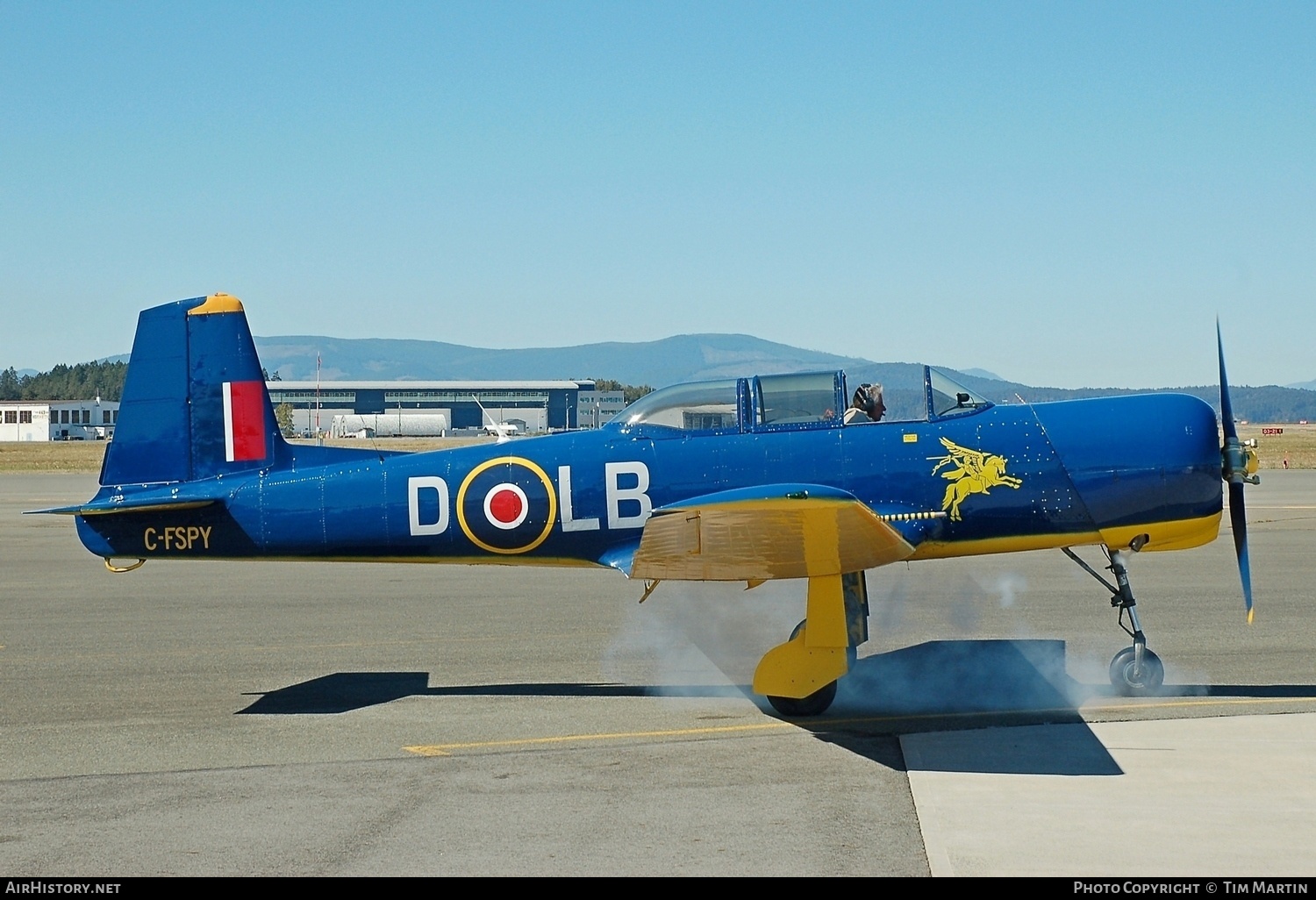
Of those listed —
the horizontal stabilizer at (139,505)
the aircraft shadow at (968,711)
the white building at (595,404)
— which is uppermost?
the white building at (595,404)

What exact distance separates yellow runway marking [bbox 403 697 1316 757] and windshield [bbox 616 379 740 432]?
2.26 meters

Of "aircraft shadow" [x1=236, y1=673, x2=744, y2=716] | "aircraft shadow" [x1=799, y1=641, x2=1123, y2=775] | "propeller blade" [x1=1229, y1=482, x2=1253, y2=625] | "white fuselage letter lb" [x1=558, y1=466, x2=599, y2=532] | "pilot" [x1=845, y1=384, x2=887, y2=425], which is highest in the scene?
"pilot" [x1=845, y1=384, x2=887, y2=425]

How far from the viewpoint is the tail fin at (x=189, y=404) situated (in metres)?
9.91

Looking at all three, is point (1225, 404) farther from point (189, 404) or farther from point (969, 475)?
point (189, 404)

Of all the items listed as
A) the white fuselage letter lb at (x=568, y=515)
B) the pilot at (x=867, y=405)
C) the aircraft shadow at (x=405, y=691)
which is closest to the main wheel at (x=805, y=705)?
the aircraft shadow at (x=405, y=691)

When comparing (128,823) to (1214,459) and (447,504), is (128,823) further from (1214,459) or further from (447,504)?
(1214,459)

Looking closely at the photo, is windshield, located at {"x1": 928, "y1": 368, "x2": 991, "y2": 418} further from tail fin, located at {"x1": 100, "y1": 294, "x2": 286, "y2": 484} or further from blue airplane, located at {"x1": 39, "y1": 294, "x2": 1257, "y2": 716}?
tail fin, located at {"x1": 100, "y1": 294, "x2": 286, "y2": 484}

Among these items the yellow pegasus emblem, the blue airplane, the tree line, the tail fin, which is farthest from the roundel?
the tree line

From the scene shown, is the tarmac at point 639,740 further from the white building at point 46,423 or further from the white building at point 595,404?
the white building at point 595,404

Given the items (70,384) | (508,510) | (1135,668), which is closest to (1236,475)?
(1135,668)

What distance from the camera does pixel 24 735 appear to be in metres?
8.39

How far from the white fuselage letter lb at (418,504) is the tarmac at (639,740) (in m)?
1.28

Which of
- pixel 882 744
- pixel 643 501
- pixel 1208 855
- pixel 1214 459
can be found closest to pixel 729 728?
pixel 882 744

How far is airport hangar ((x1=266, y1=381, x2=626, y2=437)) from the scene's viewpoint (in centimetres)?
12575
